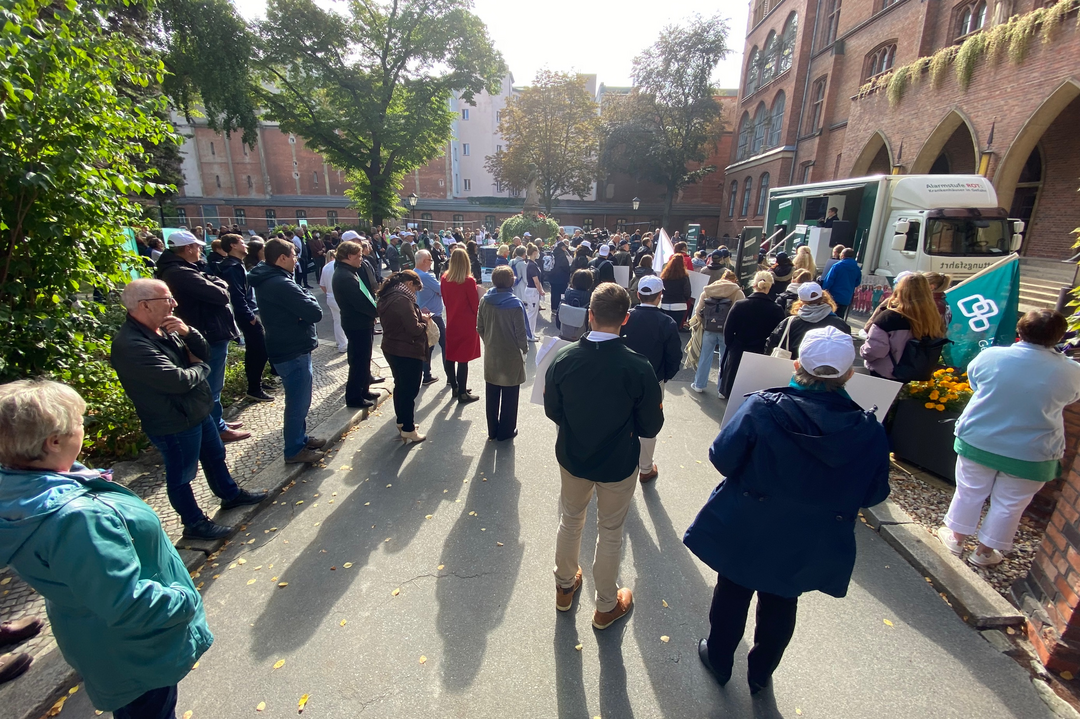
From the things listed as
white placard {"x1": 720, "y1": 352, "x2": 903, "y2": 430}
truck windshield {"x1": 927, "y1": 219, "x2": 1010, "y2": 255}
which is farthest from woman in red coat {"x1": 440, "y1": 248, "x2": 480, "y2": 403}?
truck windshield {"x1": 927, "y1": 219, "x2": 1010, "y2": 255}

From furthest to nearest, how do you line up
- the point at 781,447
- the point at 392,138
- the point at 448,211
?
the point at 448,211
the point at 392,138
the point at 781,447

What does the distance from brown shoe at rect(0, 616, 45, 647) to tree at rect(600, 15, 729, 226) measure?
1582 inches

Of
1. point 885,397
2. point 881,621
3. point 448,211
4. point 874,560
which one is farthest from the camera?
point 448,211

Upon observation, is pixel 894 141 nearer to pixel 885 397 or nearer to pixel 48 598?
pixel 885 397

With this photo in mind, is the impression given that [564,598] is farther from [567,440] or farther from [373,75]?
[373,75]

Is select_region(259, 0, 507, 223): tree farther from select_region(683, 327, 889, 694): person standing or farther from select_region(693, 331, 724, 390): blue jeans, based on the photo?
select_region(683, 327, 889, 694): person standing

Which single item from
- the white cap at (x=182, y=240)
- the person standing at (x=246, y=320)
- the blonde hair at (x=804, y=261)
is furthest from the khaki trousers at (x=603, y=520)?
the blonde hair at (x=804, y=261)

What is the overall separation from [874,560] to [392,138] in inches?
944

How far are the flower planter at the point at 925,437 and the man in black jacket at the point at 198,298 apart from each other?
6590mm

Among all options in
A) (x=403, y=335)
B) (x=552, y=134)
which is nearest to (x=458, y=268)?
(x=403, y=335)

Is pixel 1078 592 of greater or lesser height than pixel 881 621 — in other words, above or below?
above

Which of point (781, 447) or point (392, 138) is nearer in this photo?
point (781, 447)

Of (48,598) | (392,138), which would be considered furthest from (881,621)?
(392,138)

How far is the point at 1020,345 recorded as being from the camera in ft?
10.6
